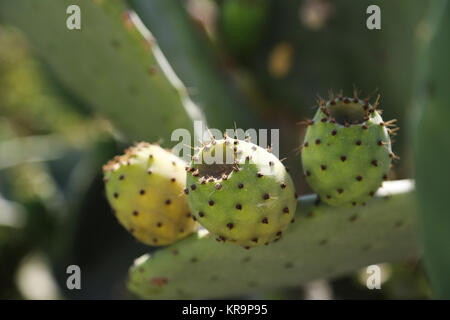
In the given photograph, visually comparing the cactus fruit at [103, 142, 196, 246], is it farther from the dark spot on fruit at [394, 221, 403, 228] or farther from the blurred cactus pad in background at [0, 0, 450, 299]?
the dark spot on fruit at [394, 221, 403, 228]

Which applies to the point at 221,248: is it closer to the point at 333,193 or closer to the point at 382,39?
the point at 333,193

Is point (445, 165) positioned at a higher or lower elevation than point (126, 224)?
higher

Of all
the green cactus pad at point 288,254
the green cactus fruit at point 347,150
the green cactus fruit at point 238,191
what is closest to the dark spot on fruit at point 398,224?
the green cactus pad at point 288,254

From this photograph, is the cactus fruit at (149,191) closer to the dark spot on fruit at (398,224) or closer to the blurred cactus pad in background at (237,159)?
the blurred cactus pad in background at (237,159)

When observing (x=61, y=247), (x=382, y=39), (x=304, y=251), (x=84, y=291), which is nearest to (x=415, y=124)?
(x=304, y=251)

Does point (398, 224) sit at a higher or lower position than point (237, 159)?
lower

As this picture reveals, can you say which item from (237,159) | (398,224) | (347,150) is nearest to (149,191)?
(237,159)

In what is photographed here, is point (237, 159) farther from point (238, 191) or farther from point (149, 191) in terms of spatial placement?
point (149, 191)

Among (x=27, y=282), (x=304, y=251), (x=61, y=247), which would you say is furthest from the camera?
(x=27, y=282)
